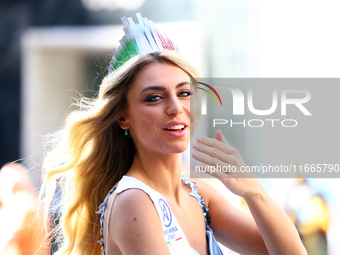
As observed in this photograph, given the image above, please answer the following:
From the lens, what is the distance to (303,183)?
12.9 feet

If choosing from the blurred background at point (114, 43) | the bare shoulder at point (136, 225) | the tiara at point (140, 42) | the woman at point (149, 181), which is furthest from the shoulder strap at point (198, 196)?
the blurred background at point (114, 43)

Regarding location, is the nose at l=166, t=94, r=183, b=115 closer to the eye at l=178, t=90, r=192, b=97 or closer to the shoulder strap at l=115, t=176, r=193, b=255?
the eye at l=178, t=90, r=192, b=97

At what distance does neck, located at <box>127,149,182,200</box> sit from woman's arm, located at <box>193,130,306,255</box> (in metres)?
Answer: 0.22

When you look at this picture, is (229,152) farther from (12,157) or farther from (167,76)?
(12,157)

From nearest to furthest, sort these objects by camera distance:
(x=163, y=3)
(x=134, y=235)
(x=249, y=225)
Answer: (x=134, y=235)
(x=249, y=225)
(x=163, y=3)

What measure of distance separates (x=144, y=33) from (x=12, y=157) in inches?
268

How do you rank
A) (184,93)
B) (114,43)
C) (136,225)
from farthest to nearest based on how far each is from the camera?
(114,43) → (184,93) → (136,225)

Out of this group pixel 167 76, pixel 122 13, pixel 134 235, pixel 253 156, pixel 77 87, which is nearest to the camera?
pixel 134 235

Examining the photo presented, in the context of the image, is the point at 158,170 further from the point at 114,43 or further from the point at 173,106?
the point at 114,43

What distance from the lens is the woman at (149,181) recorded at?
81.0 inches

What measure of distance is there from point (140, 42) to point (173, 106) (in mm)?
327

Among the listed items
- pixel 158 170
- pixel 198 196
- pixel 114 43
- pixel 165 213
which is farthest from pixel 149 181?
pixel 114 43

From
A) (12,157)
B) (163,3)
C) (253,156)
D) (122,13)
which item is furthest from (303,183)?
(12,157)

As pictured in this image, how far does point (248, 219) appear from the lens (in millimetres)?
2361
